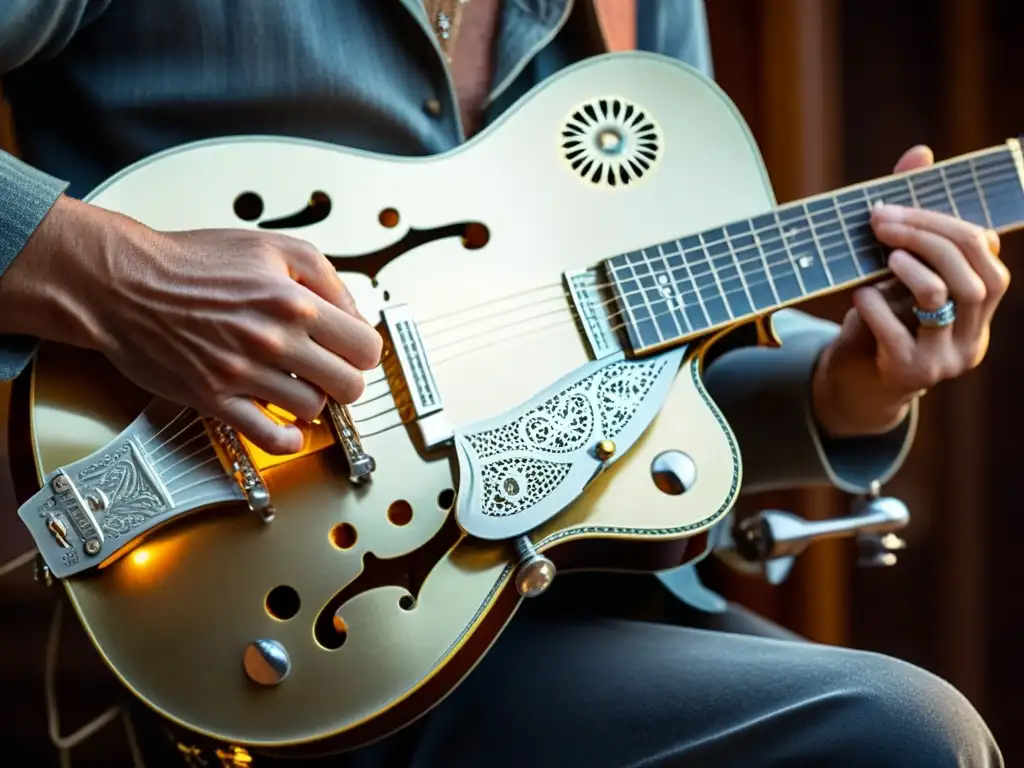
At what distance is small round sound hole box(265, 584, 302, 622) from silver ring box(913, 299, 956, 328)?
480 millimetres

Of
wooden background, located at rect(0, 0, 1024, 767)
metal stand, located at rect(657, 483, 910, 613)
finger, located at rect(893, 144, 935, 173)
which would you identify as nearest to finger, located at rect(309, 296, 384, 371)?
metal stand, located at rect(657, 483, 910, 613)

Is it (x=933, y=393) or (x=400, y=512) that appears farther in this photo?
(x=933, y=393)

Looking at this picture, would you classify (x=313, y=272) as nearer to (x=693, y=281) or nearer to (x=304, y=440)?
(x=304, y=440)

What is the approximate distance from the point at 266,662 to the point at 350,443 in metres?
0.13

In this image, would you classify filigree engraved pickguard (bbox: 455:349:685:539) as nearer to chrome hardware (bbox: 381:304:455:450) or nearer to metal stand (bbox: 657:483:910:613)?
chrome hardware (bbox: 381:304:455:450)

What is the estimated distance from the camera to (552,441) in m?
0.63

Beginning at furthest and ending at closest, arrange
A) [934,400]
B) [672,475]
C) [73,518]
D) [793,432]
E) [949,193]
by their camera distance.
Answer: [934,400], [793,432], [949,193], [672,475], [73,518]

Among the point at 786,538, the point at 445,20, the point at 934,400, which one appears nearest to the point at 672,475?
the point at 786,538

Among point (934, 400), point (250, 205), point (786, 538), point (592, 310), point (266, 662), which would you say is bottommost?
point (934, 400)

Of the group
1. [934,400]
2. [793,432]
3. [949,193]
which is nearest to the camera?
[949,193]

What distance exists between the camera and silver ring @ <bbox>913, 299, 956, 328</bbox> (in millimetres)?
727

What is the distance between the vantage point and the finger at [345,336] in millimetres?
558

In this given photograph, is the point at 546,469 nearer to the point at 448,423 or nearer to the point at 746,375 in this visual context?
the point at 448,423

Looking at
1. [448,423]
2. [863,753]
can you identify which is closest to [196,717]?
[448,423]
